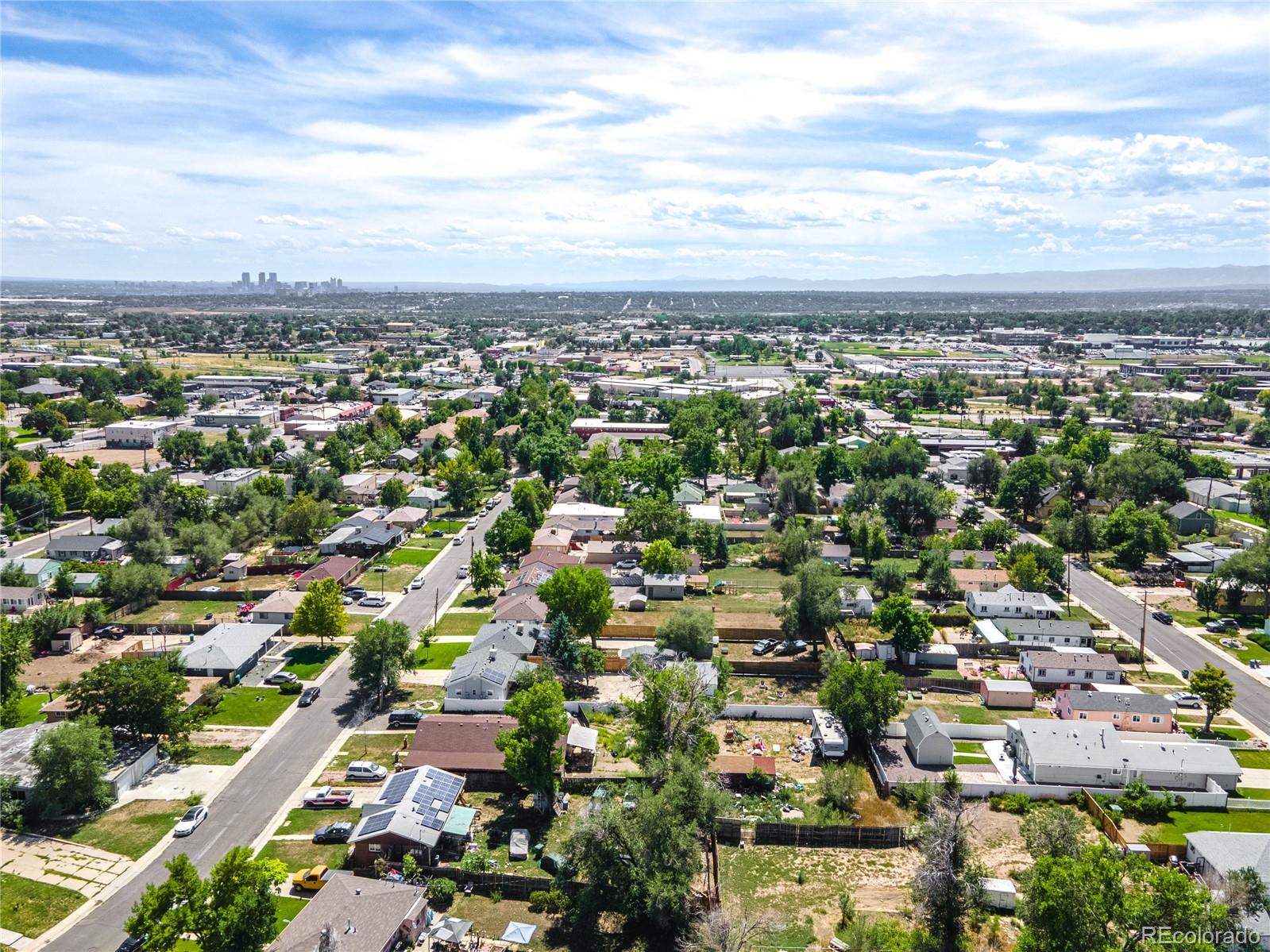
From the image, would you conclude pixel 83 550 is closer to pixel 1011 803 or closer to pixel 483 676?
pixel 483 676

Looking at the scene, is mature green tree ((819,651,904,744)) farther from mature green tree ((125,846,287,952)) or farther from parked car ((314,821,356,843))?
mature green tree ((125,846,287,952))

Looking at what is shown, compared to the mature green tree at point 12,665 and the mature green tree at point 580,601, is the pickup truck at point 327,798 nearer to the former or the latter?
the mature green tree at point 12,665

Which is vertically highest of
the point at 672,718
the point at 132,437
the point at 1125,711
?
the point at 132,437

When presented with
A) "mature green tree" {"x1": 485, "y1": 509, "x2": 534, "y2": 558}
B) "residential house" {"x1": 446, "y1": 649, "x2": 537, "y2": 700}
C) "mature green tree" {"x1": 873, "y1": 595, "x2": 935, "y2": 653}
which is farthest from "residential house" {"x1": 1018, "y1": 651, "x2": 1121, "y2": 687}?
"mature green tree" {"x1": 485, "y1": 509, "x2": 534, "y2": 558}

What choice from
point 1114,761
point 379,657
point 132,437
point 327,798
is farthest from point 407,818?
point 132,437

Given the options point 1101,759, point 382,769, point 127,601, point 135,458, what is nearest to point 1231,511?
point 1101,759

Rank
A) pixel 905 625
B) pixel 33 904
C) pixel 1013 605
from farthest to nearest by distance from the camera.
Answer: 1. pixel 1013 605
2. pixel 905 625
3. pixel 33 904

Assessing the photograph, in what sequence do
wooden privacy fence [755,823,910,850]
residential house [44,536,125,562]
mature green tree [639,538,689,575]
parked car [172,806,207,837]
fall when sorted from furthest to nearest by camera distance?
residential house [44,536,125,562], mature green tree [639,538,689,575], wooden privacy fence [755,823,910,850], parked car [172,806,207,837]
